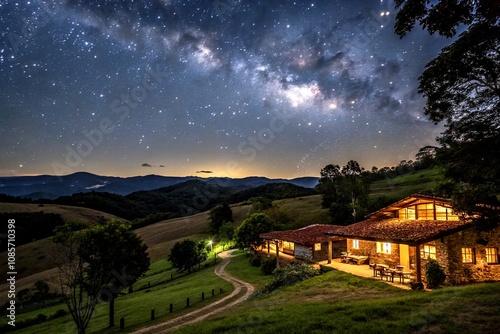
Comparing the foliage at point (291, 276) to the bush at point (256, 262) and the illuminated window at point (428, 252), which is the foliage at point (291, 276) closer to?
the illuminated window at point (428, 252)

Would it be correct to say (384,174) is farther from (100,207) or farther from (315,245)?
(100,207)

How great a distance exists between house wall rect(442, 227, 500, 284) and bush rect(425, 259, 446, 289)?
1.12m

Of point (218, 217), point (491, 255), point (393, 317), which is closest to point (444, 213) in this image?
point (491, 255)

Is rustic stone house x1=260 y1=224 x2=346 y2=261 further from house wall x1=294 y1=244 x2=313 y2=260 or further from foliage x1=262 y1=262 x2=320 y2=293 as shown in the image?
foliage x1=262 y1=262 x2=320 y2=293

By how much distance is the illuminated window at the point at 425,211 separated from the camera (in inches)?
968

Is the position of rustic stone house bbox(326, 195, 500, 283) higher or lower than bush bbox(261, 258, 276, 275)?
higher

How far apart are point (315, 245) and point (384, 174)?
9487 centimetres

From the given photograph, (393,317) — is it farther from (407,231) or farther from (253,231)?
(253,231)

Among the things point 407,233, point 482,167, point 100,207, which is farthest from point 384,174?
point 100,207

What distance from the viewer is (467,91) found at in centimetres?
1179

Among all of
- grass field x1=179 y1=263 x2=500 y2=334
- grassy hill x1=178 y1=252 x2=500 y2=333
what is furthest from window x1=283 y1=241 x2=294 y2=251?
grass field x1=179 y1=263 x2=500 y2=334

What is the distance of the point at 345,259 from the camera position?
28.5 meters

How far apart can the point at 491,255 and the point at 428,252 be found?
3.85 metres

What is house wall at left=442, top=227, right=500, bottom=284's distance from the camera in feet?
61.9
